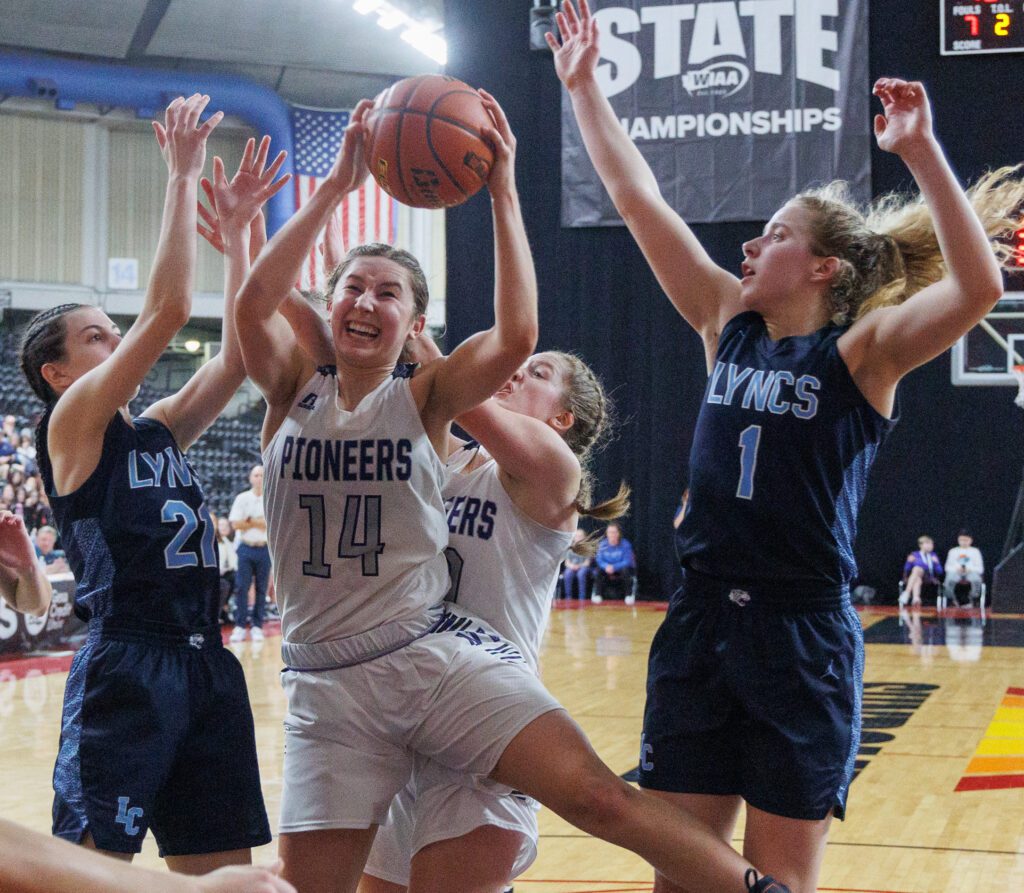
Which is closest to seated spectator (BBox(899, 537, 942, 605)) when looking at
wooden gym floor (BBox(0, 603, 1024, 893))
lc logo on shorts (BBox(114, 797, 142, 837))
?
wooden gym floor (BBox(0, 603, 1024, 893))

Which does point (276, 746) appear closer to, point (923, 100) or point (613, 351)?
point (923, 100)

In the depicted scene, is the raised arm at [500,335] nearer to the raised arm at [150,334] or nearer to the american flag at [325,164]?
the raised arm at [150,334]

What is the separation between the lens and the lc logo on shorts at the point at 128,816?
2930mm

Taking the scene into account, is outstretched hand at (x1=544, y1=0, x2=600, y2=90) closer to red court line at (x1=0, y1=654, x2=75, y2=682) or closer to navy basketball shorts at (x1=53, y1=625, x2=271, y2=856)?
navy basketball shorts at (x1=53, y1=625, x2=271, y2=856)

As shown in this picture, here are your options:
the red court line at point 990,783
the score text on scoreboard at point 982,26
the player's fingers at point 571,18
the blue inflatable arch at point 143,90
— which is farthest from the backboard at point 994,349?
the player's fingers at point 571,18

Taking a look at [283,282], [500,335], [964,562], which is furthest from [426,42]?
[500,335]

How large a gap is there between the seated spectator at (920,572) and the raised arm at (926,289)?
45.2 feet

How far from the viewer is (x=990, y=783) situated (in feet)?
21.5

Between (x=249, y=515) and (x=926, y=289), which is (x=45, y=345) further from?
(x=249, y=515)

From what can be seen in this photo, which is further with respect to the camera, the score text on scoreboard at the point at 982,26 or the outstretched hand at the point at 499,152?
the score text on scoreboard at the point at 982,26

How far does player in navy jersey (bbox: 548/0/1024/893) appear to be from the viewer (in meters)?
2.76

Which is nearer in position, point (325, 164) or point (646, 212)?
point (646, 212)

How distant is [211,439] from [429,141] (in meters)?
18.1

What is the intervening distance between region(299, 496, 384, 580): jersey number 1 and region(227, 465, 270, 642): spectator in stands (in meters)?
9.19
